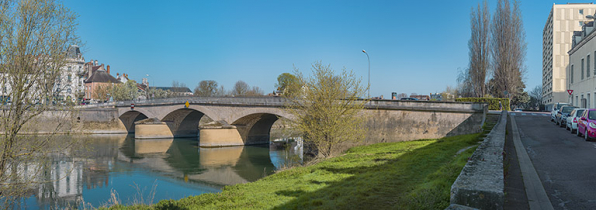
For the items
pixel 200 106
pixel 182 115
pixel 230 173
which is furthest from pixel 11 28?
pixel 182 115

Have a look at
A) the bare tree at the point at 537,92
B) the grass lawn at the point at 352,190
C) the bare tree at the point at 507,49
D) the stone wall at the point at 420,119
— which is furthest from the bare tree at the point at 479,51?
the bare tree at the point at 537,92

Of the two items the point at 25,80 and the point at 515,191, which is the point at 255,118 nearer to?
the point at 25,80

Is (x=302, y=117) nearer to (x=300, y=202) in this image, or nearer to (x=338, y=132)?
(x=338, y=132)

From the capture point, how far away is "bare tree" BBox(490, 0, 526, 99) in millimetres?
45531

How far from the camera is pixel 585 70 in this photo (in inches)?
1495

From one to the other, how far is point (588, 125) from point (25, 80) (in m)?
20.0

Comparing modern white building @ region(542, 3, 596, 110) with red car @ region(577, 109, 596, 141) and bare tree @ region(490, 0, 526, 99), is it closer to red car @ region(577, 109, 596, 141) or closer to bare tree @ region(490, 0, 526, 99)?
bare tree @ region(490, 0, 526, 99)

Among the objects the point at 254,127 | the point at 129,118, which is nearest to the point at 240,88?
the point at 129,118

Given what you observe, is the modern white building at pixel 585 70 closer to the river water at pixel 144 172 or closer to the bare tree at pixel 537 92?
the river water at pixel 144 172

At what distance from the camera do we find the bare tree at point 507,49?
45531 mm

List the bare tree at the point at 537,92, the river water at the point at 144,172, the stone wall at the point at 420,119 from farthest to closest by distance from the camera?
1. the bare tree at the point at 537,92
2. the stone wall at the point at 420,119
3. the river water at the point at 144,172

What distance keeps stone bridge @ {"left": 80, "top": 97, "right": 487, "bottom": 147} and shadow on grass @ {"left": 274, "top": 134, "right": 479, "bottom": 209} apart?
1550cm

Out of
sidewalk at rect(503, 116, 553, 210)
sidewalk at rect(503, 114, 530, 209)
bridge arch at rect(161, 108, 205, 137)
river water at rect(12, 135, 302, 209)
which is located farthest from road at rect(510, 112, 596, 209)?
bridge arch at rect(161, 108, 205, 137)

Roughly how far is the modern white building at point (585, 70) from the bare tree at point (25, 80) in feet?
134
